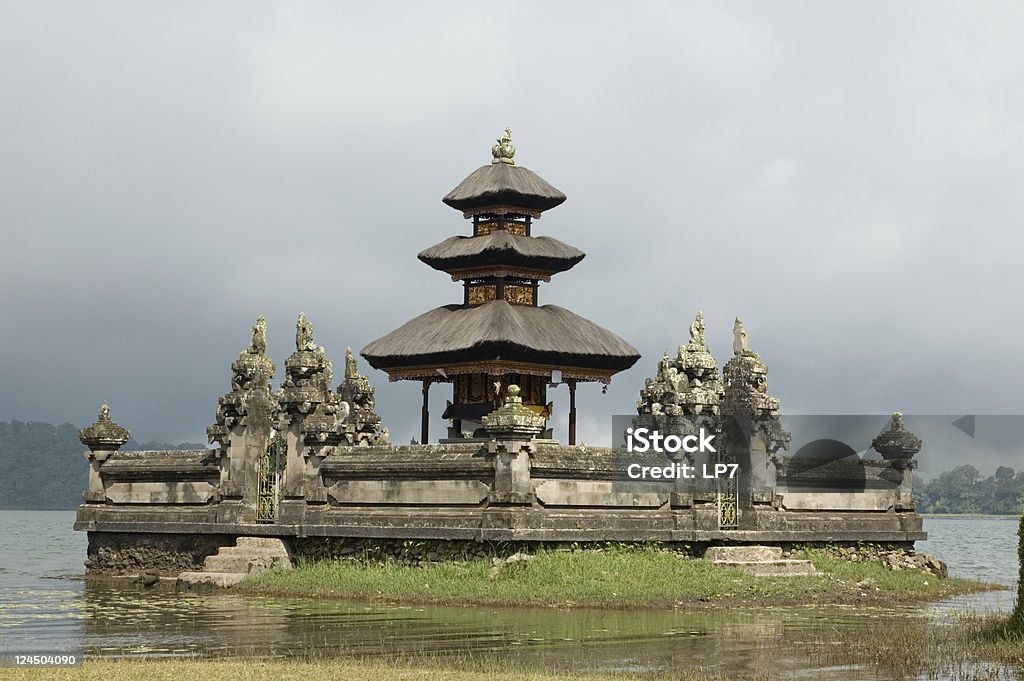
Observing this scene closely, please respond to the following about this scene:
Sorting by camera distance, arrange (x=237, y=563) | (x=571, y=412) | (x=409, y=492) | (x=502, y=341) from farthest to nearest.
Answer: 1. (x=571, y=412)
2. (x=502, y=341)
3. (x=237, y=563)
4. (x=409, y=492)

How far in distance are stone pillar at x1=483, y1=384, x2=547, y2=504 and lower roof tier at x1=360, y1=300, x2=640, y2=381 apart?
9340 millimetres

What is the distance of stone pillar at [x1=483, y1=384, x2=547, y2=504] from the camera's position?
33344 mm

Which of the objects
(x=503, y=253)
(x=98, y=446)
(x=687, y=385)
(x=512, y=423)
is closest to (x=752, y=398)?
(x=687, y=385)

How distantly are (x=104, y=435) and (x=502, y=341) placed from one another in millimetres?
11844

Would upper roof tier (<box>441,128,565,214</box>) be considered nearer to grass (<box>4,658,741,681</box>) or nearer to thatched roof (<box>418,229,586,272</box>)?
thatched roof (<box>418,229,586,272</box>)

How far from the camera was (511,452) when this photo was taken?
3341 centimetres

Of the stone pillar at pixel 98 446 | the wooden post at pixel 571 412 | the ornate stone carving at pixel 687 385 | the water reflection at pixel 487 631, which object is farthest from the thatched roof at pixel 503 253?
the water reflection at pixel 487 631

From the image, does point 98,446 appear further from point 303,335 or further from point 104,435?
point 303,335

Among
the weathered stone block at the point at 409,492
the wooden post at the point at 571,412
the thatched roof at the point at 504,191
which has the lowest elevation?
the weathered stone block at the point at 409,492

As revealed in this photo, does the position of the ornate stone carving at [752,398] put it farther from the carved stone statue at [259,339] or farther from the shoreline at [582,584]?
the carved stone statue at [259,339]

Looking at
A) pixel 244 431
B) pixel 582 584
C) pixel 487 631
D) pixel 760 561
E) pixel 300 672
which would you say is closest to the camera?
pixel 300 672

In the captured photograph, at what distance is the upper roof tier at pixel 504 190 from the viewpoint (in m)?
46.8

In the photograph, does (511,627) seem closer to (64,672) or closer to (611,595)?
(611,595)

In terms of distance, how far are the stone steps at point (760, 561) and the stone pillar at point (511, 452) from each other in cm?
487
